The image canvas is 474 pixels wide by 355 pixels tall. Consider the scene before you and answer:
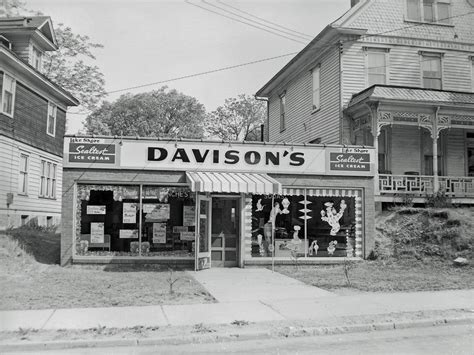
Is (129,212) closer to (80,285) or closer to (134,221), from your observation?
(134,221)

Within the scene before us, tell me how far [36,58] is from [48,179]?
649 cm

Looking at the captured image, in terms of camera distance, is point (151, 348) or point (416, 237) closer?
point (151, 348)

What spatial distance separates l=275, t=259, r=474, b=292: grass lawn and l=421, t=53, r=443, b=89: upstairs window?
35.7ft

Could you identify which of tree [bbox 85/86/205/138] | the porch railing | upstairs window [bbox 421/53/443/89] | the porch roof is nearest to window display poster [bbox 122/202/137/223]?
the porch railing

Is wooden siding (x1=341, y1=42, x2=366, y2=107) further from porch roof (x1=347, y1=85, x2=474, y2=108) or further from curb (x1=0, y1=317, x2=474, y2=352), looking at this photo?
curb (x1=0, y1=317, x2=474, y2=352)

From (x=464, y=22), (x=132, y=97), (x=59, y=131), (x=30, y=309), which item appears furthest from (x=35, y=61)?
(x=132, y=97)

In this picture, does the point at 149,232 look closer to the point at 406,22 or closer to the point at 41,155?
the point at 41,155

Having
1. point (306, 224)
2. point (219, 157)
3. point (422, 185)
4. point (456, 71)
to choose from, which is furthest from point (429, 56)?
point (219, 157)

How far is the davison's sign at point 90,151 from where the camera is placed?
15.2 m

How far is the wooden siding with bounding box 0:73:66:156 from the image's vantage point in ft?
70.7

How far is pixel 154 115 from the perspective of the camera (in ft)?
196

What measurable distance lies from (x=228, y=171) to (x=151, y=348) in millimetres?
9574

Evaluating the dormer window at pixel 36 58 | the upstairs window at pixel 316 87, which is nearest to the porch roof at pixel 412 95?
the upstairs window at pixel 316 87

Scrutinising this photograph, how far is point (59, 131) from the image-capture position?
28.1m
